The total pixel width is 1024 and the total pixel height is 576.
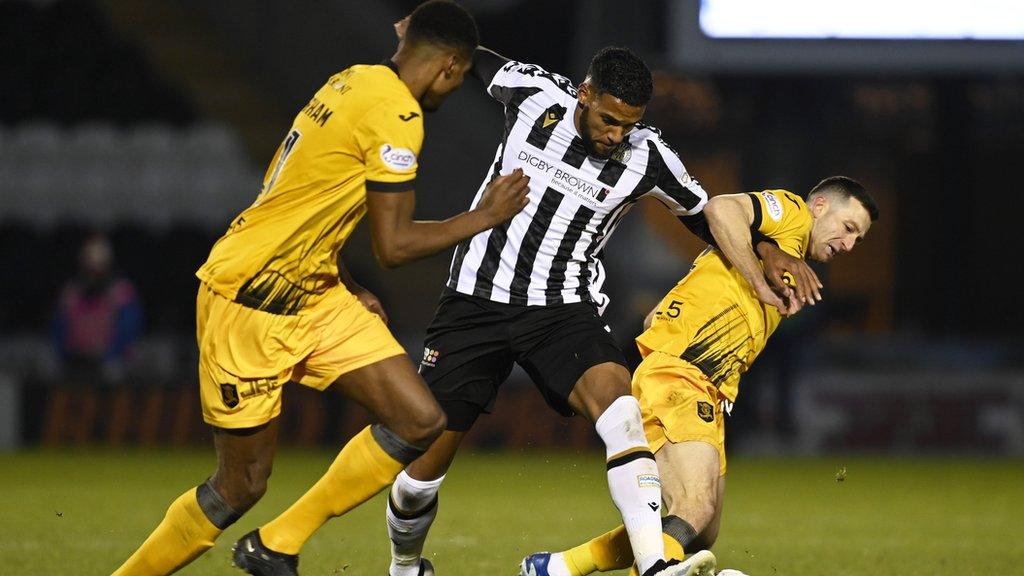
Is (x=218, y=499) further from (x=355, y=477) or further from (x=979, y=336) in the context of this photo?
(x=979, y=336)

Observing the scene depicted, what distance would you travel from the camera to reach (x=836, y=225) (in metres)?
5.75

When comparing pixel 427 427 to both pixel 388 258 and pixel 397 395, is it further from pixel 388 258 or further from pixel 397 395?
pixel 388 258

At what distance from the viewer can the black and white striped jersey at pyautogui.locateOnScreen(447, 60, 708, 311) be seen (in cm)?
566

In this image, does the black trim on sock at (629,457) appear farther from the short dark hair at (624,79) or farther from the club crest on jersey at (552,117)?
the club crest on jersey at (552,117)

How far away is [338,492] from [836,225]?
2132mm

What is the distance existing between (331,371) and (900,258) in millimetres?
15310

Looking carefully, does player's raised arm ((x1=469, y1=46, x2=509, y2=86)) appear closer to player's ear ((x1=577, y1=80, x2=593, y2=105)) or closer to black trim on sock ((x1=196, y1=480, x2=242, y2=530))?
player's ear ((x1=577, y1=80, x2=593, y2=105))

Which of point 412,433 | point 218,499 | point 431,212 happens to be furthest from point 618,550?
point 431,212

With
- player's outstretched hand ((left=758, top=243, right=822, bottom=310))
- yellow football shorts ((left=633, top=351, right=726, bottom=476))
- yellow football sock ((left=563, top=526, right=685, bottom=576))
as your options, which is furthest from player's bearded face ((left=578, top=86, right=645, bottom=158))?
yellow football sock ((left=563, top=526, right=685, bottom=576))

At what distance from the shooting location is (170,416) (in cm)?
1270

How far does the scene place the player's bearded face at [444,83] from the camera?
5.03 metres

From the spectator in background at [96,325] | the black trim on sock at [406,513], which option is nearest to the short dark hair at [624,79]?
the black trim on sock at [406,513]

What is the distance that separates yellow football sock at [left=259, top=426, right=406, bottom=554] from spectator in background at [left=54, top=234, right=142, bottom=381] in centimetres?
828

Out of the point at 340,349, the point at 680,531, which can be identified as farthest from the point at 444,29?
the point at 680,531
